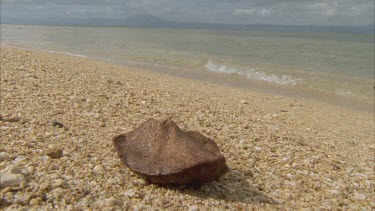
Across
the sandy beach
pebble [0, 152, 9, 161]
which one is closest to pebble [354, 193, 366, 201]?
the sandy beach

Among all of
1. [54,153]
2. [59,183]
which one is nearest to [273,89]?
[54,153]

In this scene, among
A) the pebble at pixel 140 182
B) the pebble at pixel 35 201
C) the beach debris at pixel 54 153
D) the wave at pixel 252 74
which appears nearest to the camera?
the pebble at pixel 35 201

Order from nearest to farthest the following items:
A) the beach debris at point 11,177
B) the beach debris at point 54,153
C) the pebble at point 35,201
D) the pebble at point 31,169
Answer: the pebble at point 35,201, the beach debris at point 11,177, the pebble at point 31,169, the beach debris at point 54,153

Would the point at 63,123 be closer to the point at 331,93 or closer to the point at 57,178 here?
the point at 57,178

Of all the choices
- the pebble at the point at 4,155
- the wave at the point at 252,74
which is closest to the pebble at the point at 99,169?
the pebble at the point at 4,155

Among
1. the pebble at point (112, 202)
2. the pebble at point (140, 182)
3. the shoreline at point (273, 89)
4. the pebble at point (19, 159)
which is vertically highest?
the pebble at point (19, 159)

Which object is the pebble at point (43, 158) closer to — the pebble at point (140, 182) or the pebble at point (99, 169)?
the pebble at point (99, 169)

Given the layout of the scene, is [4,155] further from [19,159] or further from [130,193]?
[130,193]
